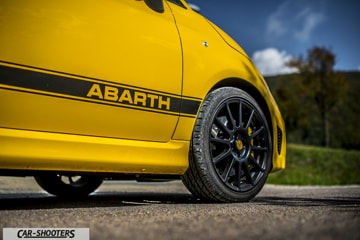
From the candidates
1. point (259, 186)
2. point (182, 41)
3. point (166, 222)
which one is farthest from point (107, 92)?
point (259, 186)

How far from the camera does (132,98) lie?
243 cm

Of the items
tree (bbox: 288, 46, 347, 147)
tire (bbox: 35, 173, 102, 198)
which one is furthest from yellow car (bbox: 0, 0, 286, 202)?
tree (bbox: 288, 46, 347, 147)

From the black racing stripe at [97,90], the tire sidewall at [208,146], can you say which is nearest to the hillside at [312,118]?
the tire sidewall at [208,146]

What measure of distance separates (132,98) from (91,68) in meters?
0.30

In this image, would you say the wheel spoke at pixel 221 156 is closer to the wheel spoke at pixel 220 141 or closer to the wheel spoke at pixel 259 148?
the wheel spoke at pixel 220 141

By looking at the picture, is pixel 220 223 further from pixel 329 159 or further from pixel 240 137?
pixel 329 159

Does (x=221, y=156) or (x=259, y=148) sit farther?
(x=259, y=148)

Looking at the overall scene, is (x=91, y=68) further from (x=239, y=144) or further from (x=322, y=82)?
(x=322, y=82)

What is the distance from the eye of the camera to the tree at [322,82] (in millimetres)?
34531

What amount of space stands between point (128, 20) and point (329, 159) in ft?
51.8

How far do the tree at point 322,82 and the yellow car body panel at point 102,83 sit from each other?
31566 millimetres

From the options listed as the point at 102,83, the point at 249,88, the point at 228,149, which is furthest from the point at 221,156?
the point at 102,83

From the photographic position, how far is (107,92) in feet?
7.61

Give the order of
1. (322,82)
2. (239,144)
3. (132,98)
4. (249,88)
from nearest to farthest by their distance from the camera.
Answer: (132,98) < (239,144) < (249,88) < (322,82)
